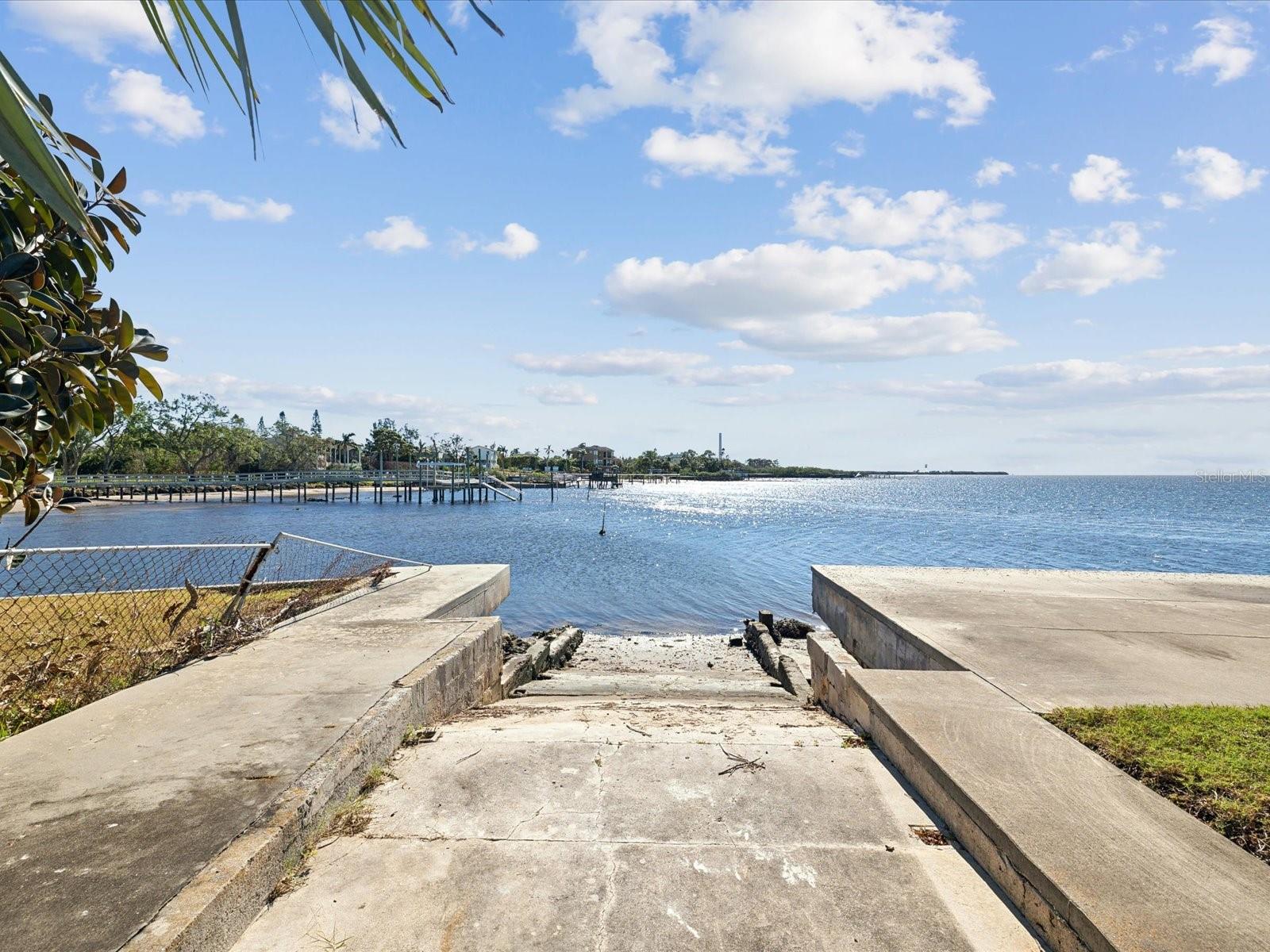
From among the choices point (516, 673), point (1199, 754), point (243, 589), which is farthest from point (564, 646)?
point (1199, 754)

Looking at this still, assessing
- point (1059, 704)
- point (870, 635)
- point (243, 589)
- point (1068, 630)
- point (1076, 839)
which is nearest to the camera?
point (1076, 839)

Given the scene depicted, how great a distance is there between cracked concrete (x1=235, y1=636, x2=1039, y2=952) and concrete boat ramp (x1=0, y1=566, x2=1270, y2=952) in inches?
0.5

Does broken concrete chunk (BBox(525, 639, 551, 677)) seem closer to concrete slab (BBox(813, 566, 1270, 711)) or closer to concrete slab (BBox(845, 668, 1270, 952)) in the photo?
concrete slab (BBox(813, 566, 1270, 711))

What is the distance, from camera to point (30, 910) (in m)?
2.31

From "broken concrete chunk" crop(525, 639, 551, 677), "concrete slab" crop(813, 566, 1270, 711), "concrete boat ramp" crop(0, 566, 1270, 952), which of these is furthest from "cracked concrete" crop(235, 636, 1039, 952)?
"broken concrete chunk" crop(525, 639, 551, 677)

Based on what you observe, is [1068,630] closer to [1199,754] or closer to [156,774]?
[1199,754]

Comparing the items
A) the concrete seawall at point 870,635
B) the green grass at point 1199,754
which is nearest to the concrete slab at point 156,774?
the green grass at point 1199,754

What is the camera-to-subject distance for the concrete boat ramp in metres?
2.47

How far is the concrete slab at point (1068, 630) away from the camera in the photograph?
5.12m

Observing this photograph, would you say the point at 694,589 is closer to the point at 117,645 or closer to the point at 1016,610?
the point at 1016,610

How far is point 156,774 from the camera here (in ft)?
11.0

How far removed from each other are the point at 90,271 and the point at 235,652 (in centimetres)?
358

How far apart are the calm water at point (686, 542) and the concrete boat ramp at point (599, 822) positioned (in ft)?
44.1

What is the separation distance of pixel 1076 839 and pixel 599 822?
2.08 meters
